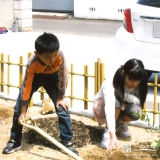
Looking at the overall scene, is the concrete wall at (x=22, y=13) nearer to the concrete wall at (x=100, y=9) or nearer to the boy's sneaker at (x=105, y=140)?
the concrete wall at (x=100, y=9)

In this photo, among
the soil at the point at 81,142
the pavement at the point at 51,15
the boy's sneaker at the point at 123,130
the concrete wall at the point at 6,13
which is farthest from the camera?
the pavement at the point at 51,15

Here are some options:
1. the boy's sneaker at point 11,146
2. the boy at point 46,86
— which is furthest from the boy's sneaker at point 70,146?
the boy's sneaker at point 11,146

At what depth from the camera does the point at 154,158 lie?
491 centimetres

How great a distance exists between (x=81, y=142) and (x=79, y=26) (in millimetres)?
11114

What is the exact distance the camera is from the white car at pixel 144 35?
700 centimetres

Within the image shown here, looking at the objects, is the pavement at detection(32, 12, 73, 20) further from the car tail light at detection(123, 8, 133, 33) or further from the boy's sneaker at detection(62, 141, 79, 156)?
the boy's sneaker at detection(62, 141, 79, 156)

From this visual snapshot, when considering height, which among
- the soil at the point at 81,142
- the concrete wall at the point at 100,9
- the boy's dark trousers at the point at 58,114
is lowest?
the soil at the point at 81,142

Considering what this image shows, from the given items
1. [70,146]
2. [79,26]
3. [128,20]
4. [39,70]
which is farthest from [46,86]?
[79,26]

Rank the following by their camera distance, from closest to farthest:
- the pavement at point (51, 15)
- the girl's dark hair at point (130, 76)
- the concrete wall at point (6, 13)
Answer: the girl's dark hair at point (130, 76) < the concrete wall at point (6, 13) < the pavement at point (51, 15)

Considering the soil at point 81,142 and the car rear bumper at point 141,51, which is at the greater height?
the car rear bumper at point 141,51

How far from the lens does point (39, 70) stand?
4910 mm

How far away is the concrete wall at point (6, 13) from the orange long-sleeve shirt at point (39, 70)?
9.36 metres

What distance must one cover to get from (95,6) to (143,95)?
13626 millimetres

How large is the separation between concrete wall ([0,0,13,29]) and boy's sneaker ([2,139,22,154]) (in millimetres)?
9310
